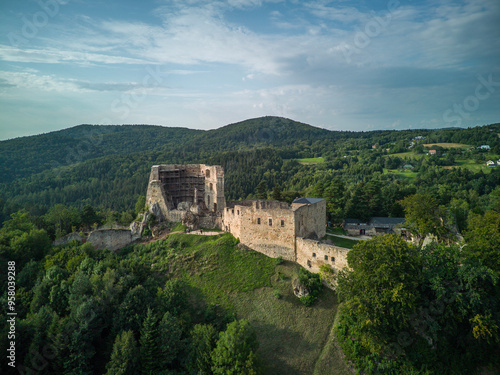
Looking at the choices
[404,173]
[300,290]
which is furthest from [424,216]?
[404,173]

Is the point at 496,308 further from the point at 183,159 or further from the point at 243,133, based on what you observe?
the point at 243,133

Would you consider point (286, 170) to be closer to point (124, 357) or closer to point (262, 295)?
point (262, 295)

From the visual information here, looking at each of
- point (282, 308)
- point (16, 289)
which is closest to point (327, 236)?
point (282, 308)

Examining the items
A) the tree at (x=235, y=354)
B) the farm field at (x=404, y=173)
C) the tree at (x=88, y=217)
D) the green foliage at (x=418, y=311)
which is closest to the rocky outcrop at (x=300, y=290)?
the green foliage at (x=418, y=311)

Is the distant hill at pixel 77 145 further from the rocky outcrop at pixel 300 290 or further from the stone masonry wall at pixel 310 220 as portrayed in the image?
the rocky outcrop at pixel 300 290

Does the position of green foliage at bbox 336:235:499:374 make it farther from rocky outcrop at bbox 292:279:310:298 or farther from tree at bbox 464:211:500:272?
rocky outcrop at bbox 292:279:310:298

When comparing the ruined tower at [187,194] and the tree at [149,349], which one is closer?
the tree at [149,349]

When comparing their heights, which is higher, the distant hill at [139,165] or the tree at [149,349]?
the distant hill at [139,165]
